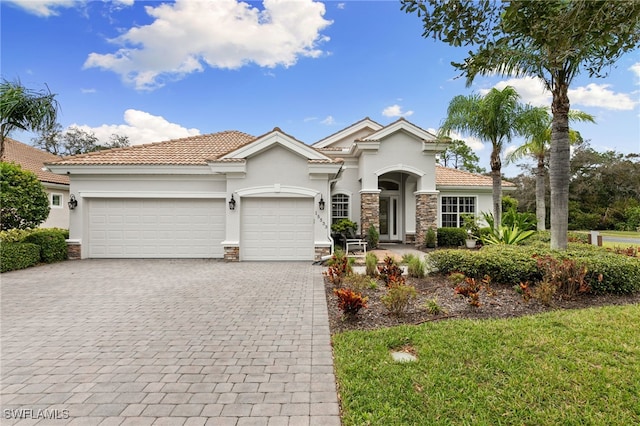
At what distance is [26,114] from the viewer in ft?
36.8

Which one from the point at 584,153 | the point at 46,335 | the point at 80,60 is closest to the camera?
the point at 46,335

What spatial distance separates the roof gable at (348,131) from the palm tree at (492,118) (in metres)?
5.54

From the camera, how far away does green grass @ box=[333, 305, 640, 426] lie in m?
2.84

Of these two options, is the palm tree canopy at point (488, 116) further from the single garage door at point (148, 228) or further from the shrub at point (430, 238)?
the single garage door at point (148, 228)

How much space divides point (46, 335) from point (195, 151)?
989 cm

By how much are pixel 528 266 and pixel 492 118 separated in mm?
8372

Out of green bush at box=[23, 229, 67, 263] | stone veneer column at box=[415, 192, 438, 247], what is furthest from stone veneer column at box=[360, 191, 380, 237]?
green bush at box=[23, 229, 67, 263]

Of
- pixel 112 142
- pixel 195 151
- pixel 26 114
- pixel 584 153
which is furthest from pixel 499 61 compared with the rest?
pixel 112 142

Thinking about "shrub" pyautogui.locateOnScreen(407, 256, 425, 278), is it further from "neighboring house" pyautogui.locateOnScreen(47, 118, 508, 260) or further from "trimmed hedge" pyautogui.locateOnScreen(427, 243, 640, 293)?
"neighboring house" pyautogui.locateOnScreen(47, 118, 508, 260)

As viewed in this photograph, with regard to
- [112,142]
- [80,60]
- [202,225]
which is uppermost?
[112,142]

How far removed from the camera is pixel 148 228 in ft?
40.3

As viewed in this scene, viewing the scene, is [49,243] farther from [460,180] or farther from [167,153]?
[460,180]

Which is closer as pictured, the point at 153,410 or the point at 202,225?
the point at 153,410

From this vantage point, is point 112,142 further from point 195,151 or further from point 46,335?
point 46,335
